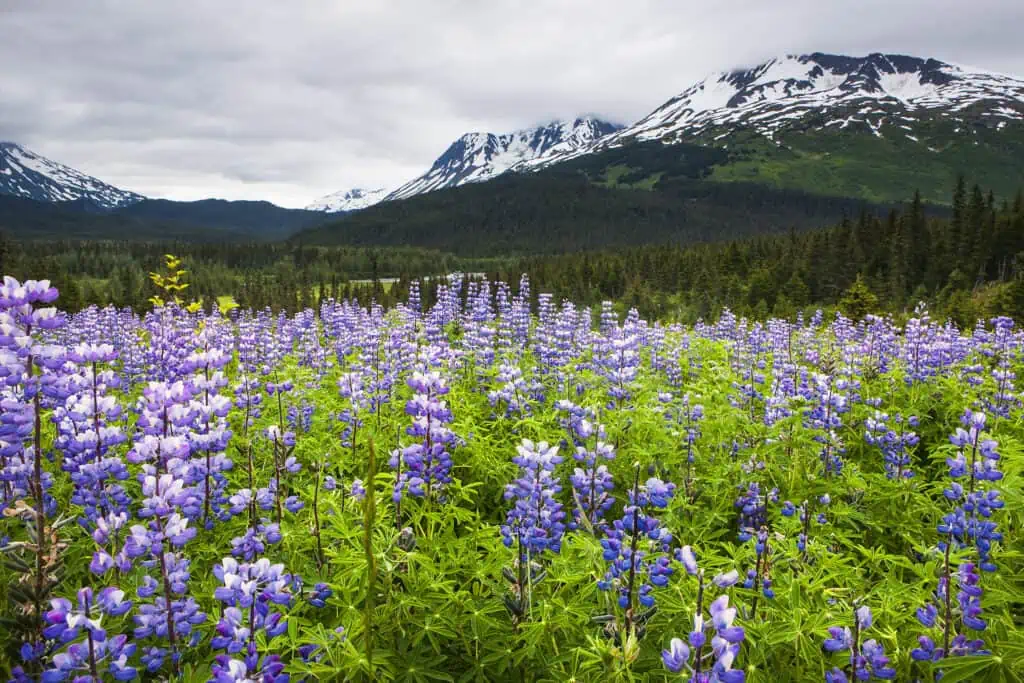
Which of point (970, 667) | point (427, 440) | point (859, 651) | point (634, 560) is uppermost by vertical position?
point (427, 440)

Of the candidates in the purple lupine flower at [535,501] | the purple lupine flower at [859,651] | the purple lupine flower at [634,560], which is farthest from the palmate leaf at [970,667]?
the purple lupine flower at [535,501]

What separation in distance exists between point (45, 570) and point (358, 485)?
6.14 feet

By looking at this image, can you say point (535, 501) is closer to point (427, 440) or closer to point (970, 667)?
point (427, 440)

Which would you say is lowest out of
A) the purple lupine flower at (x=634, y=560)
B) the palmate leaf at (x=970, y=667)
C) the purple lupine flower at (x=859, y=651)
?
the palmate leaf at (x=970, y=667)

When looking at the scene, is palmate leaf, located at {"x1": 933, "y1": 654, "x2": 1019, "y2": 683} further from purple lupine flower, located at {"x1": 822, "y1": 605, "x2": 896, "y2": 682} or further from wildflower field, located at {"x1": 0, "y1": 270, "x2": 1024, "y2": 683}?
purple lupine flower, located at {"x1": 822, "y1": 605, "x2": 896, "y2": 682}

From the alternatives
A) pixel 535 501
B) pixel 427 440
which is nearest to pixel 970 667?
pixel 535 501

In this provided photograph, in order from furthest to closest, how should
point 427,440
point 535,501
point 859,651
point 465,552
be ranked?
point 427,440 < point 465,552 < point 535,501 < point 859,651

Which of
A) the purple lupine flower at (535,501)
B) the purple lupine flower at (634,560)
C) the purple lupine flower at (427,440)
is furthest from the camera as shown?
the purple lupine flower at (427,440)

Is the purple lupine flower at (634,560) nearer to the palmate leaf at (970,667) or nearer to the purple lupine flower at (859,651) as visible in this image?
the purple lupine flower at (859,651)

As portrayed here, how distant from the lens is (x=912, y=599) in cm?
366

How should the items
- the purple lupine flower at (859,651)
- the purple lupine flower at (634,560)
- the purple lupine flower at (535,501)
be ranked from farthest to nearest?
the purple lupine flower at (535,501), the purple lupine flower at (634,560), the purple lupine flower at (859,651)

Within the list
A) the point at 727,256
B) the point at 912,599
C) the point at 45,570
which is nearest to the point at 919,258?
the point at 727,256

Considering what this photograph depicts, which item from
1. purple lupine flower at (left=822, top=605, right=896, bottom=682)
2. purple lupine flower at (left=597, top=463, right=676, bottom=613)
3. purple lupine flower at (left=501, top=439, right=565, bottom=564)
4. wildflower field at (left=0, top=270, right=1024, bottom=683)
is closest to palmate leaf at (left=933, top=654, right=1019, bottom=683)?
wildflower field at (left=0, top=270, right=1024, bottom=683)

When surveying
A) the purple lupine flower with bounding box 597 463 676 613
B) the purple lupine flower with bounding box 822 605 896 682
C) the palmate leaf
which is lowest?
the palmate leaf
